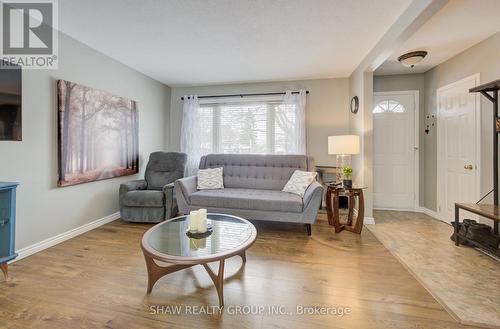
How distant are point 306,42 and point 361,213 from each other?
2.21 meters

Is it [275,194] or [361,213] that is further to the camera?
[275,194]

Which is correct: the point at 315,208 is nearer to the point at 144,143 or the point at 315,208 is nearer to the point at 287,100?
the point at 287,100

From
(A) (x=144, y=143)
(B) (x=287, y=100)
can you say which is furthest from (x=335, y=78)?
(A) (x=144, y=143)

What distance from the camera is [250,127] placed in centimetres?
434

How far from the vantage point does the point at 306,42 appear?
2746 millimetres

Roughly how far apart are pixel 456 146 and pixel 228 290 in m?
3.58

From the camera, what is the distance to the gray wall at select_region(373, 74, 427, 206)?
3.84 metres

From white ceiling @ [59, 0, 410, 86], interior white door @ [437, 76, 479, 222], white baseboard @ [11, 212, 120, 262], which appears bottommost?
white baseboard @ [11, 212, 120, 262]

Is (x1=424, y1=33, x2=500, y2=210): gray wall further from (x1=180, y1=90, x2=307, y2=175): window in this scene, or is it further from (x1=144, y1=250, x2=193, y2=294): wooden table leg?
(x1=144, y1=250, x2=193, y2=294): wooden table leg

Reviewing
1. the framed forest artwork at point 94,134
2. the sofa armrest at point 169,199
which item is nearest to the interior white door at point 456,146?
the sofa armrest at point 169,199

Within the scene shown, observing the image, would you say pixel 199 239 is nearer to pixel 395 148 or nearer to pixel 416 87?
pixel 395 148

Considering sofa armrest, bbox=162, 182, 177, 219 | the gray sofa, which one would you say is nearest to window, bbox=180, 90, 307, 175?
Result: the gray sofa

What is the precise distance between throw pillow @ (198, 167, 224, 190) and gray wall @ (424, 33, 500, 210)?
11.0ft

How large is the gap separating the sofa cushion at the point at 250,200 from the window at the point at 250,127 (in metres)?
1.28
